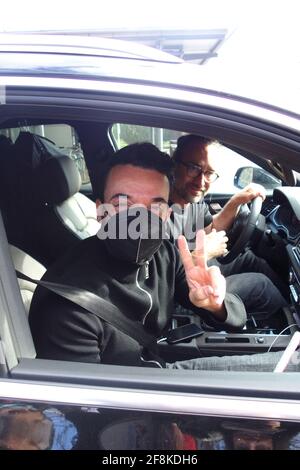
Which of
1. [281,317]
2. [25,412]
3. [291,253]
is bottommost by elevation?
[281,317]

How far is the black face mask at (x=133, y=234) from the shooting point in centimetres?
126

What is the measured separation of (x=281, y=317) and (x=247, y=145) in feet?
3.96

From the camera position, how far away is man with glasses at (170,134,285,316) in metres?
2.18

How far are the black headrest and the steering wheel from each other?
2.93 ft

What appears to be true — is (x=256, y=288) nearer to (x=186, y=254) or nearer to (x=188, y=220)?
(x=188, y=220)

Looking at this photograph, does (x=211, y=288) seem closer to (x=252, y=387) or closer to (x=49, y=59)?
(x=252, y=387)

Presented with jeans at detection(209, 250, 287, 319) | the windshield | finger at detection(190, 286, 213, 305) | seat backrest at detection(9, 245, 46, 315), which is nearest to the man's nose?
jeans at detection(209, 250, 287, 319)

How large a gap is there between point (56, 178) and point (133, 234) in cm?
115

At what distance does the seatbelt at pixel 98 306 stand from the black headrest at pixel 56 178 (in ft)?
3.36

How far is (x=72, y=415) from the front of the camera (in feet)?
3.10

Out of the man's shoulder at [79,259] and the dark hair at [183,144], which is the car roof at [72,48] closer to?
the man's shoulder at [79,259]

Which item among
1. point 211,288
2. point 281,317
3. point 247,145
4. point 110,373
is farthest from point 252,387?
point 281,317

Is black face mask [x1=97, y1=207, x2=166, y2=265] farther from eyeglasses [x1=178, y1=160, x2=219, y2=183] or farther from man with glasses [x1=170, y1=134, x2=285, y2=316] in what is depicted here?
eyeglasses [x1=178, y1=160, x2=219, y2=183]

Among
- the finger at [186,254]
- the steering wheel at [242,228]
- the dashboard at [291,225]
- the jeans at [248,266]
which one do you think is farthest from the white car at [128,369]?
the jeans at [248,266]
